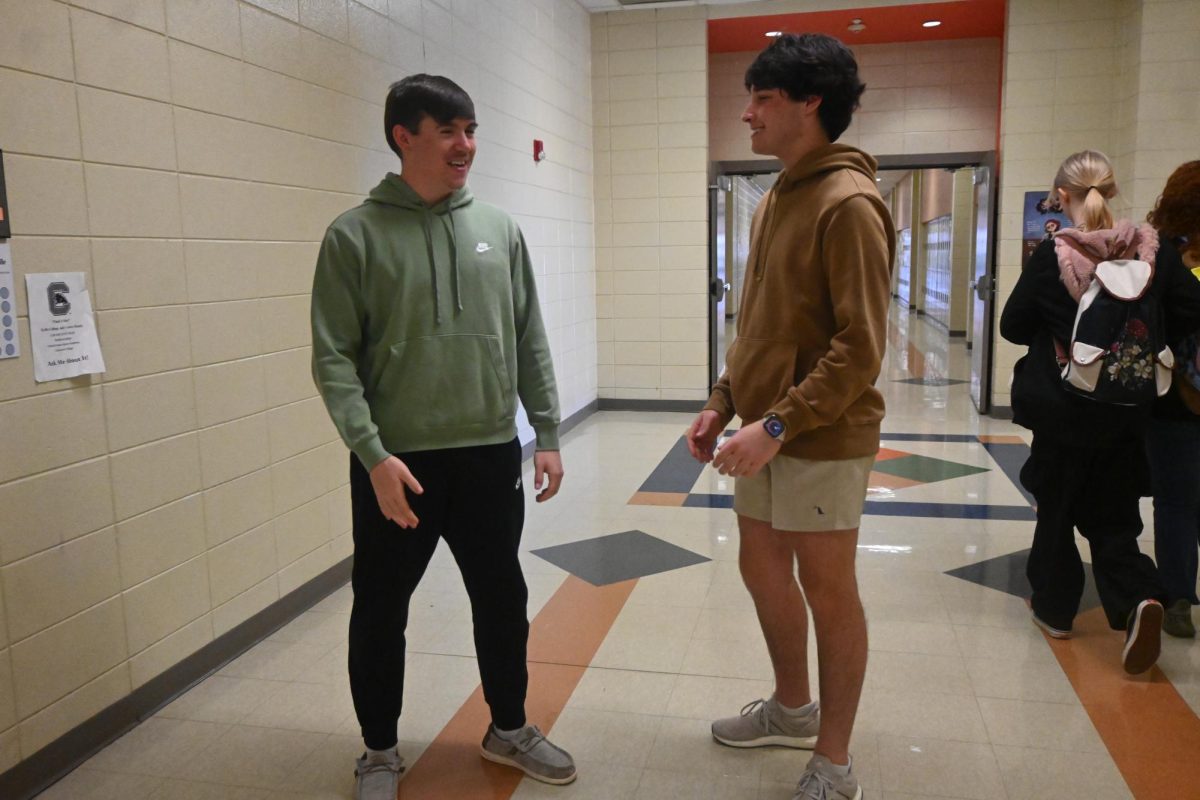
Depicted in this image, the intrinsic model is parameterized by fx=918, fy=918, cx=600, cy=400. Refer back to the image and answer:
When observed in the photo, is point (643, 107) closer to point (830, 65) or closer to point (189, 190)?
point (189, 190)

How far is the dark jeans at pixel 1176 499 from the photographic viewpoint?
278 cm

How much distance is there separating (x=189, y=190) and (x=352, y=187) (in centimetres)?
95

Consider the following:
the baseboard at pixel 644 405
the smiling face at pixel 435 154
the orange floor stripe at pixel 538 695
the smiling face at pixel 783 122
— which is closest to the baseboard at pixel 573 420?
the baseboard at pixel 644 405

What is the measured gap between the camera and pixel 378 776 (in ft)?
6.66

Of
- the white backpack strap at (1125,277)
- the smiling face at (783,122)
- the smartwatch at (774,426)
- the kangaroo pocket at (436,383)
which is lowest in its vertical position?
the smartwatch at (774,426)

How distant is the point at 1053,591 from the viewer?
2.84m

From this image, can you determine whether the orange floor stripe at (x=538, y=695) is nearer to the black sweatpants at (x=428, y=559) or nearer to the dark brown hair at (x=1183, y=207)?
the black sweatpants at (x=428, y=559)

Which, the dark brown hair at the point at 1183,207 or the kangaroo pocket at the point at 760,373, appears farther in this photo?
the dark brown hair at the point at 1183,207

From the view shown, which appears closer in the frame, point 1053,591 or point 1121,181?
point 1053,591

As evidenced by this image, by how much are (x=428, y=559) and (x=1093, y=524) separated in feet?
6.59

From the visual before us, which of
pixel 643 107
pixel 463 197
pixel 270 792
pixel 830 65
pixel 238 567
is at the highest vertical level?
pixel 643 107

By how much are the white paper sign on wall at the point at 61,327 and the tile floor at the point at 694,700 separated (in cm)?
96

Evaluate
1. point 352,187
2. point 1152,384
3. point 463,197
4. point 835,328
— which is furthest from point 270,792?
point 1152,384

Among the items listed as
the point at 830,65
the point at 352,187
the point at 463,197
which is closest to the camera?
the point at 830,65
